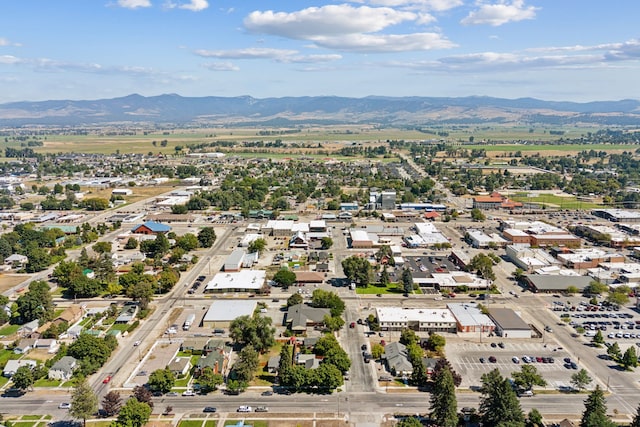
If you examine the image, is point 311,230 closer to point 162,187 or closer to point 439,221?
point 439,221

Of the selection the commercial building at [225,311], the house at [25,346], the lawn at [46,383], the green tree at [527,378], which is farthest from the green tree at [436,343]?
the house at [25,346]

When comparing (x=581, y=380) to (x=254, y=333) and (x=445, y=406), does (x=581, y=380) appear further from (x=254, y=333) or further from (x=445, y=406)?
(x=254, y=333)

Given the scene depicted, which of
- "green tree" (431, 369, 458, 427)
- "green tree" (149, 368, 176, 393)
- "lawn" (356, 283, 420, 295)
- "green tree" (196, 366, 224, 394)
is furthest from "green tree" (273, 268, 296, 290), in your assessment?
"green tree" (431, 369, 458, 427)

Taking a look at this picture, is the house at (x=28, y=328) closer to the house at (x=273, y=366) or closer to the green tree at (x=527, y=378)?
the house at (x=273, y=366)

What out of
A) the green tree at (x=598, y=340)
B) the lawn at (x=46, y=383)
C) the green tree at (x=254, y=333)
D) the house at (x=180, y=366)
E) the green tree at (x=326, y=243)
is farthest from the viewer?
the green tree at (x=326, y=243)

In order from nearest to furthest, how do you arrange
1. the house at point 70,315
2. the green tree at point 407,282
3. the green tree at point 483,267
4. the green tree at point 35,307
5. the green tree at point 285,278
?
1. the house at point 70,315
2. the green tree at point 35,307
3. the green tree at point 407,282
4. the green tree at point 285,278
5. the green tree at point 483,267

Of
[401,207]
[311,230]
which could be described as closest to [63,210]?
[311,230]
